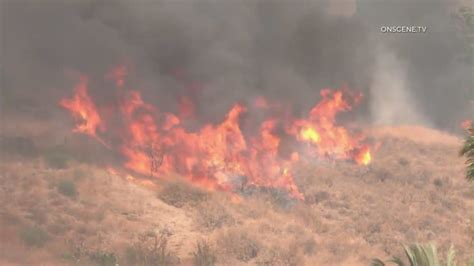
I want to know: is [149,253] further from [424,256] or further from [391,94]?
[391,94]

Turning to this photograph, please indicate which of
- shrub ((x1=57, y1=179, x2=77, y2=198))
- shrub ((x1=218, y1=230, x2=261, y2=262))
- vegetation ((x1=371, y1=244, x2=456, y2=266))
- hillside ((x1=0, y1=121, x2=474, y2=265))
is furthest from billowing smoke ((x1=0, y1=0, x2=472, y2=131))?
vegetation ((x1=371, y1=244, x2=456, y2=266))

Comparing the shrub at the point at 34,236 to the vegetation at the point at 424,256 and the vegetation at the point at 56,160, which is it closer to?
the vegetation at the point at 56,160

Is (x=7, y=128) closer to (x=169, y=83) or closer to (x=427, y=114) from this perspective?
(x=169, y=83)

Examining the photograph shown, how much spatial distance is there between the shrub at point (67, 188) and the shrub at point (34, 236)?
2.13 meters

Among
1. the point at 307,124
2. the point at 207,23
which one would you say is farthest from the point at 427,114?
the point at 207,23

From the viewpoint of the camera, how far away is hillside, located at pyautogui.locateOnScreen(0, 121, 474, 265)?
17406 millimetres

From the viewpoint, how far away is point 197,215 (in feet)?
65.1

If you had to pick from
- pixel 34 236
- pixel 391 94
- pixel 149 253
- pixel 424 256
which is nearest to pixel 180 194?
pixel 149 253

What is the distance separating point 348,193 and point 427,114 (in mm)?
12399

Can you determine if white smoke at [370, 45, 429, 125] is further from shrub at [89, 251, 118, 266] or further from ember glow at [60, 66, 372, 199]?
shrub at [89, 251, 118, 266]

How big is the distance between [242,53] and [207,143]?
5919 millimetres

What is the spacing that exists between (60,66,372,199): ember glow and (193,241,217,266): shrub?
4.57 meters

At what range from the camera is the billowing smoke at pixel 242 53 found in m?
22.9

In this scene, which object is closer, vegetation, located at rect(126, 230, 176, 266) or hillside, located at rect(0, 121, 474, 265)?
vegetation, located at rect(126, 230, 176, 266)
